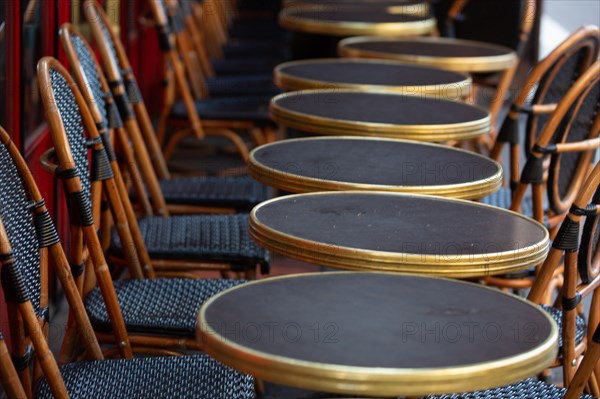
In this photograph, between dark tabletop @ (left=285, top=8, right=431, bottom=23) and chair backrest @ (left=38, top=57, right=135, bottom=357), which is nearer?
chair backrest @ (left=38, top=57, right=135, bottom=357)

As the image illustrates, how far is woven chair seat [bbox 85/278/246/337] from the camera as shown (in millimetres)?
2383

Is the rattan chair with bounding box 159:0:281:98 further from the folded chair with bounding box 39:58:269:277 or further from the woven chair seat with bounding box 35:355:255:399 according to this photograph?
the woven chair seat with bounding box 35:355:255:399

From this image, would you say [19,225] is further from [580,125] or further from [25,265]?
[580,125]

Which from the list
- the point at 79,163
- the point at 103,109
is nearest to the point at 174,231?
the point at 103,109

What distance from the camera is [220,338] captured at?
154 centimetres

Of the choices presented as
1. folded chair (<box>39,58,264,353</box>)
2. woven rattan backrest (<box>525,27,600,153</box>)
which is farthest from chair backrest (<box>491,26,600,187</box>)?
folded chair (<box>39,58,264,353</box>)

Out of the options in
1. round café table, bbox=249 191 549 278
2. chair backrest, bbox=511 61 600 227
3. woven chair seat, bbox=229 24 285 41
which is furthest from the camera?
woven chair seat, bbox=229 24 285 41

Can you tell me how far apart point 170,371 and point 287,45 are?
4576 millimetres

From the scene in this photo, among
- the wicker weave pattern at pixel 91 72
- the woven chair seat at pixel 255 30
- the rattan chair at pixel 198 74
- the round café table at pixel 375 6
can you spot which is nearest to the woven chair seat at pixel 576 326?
the wicker weave pattern at pixel 91 72

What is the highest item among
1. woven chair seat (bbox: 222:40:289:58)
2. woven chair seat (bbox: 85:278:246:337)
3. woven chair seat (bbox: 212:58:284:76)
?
woven chair seat (bbox: 85:278:246:337)

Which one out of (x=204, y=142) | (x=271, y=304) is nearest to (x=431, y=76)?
(x=271, y=304)

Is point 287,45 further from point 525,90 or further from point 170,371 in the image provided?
point 170,371

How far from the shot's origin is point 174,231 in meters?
3.00

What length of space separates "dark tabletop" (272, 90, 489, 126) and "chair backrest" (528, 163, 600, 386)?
0.78 meters
